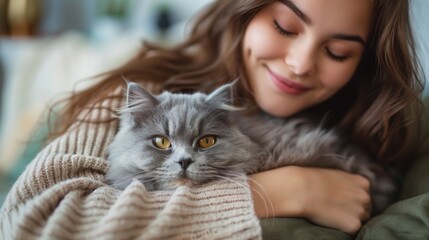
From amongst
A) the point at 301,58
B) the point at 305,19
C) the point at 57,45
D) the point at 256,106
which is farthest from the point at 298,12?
the point at 57,45

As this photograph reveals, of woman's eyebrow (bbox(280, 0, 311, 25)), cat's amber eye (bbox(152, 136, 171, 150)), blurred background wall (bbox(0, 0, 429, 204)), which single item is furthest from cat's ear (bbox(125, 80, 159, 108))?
blurred background wall (bbox(0, 0, 429, 204))

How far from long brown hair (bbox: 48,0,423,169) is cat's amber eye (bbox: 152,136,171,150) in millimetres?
230

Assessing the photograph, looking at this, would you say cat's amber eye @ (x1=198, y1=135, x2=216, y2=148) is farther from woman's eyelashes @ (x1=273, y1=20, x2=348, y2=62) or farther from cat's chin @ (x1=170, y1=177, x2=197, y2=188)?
woman's eyelashes @ (x1=273, y1=20, x2=348, y2=62)

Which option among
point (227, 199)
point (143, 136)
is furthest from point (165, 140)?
point (227, 199)

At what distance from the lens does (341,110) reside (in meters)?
1.58

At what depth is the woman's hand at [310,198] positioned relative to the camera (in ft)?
3.61

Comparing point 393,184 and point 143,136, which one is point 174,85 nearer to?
point 143,136

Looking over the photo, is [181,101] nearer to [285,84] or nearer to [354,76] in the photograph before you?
[285,84]

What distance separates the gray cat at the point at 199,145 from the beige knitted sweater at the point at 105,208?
0.06 m

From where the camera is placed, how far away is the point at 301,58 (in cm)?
122

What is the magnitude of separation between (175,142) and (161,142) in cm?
4

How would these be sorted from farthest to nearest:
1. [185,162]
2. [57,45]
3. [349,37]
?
[57,45], [349,37], [185,162]

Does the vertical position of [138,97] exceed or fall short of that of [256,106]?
it exceeds it

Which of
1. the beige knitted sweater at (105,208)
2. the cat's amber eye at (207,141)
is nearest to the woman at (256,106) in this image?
the beige knitted sweater at (105,208)
